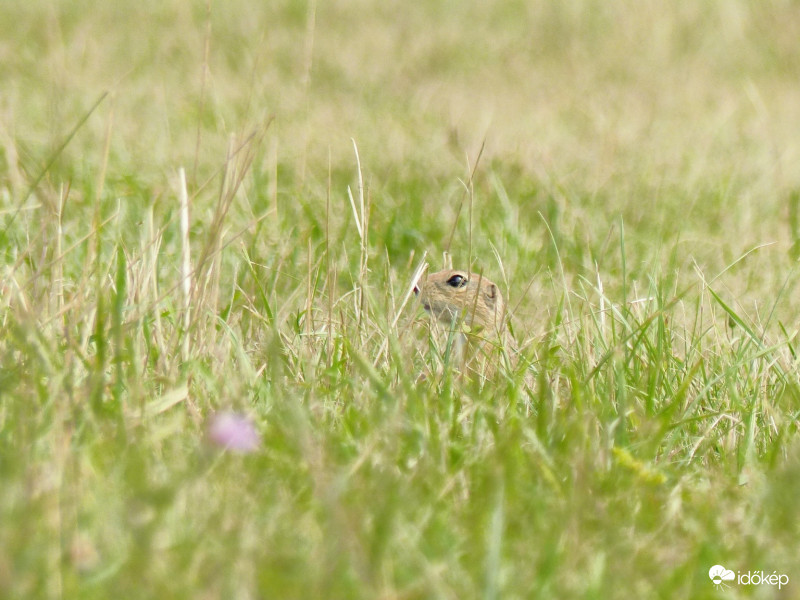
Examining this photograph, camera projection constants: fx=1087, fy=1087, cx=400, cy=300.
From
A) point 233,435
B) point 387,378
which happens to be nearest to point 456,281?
point 387,378

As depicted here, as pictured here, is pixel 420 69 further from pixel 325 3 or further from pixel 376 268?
pixel 376 268

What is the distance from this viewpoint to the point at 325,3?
27.5 feet

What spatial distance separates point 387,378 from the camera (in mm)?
2082

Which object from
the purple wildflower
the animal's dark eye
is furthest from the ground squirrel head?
the purple wildflower

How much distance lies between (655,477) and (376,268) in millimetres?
1817

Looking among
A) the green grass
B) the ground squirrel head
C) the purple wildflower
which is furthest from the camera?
the ground squirrel head

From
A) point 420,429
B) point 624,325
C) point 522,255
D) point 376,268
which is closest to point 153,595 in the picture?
point 420,429

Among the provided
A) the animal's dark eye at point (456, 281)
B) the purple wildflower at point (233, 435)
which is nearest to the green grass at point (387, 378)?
the purple wildflower at point (233, 435)

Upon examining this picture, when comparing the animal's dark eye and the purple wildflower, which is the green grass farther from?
the animal's dark eye

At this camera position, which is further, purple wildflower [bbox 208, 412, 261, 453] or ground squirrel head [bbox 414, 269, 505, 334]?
ground squirrel head [bbox 414, 269, 505, 334]

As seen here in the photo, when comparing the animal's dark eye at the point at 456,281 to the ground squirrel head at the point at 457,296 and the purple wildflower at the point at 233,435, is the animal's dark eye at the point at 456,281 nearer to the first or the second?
the ground squirrel head at the point at 457,296

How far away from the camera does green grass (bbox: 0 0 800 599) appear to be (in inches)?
51.4

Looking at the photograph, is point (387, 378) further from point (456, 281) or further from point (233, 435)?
point (456, 281)

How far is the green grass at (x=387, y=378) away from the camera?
1.30m
